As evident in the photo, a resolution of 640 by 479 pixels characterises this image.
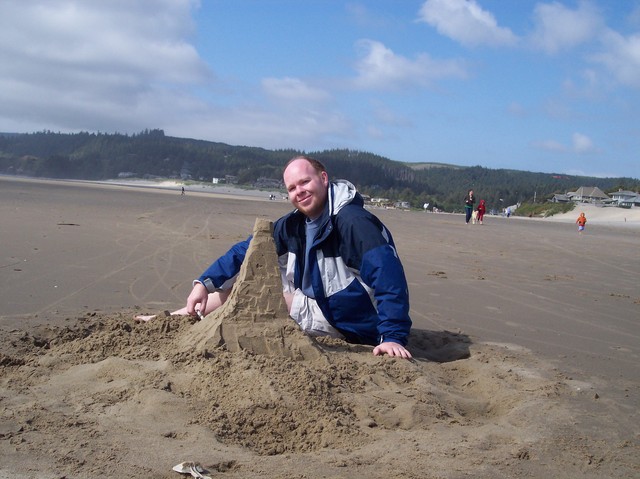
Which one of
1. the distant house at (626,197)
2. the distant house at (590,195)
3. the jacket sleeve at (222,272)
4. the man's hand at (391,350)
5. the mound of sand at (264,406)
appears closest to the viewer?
the mound of sand at (264,406)

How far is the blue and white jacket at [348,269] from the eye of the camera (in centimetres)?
428

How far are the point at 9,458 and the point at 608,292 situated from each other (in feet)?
26.1

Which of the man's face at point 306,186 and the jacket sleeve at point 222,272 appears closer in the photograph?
the man's face at point 306,186

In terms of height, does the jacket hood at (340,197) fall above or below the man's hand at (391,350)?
above

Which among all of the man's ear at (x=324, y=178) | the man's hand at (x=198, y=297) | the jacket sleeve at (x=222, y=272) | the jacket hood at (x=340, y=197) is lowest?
the man's hand at (x=198, y=297)

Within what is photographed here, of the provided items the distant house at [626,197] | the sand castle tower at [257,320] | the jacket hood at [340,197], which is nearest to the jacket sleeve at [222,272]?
the sand castle tower at [257,320]

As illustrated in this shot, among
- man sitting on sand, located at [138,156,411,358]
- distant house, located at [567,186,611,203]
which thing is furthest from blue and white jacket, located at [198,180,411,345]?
distant house, located at [567,186,611,203]

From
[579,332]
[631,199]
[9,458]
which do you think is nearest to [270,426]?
[9,458]

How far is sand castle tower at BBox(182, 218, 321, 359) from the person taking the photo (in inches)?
151

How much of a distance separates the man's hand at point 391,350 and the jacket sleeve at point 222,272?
1.29 meters

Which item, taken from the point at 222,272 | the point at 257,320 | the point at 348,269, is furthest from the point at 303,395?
the point at 222,272

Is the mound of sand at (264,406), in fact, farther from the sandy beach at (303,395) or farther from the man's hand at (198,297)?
the man's hand at (198,297)

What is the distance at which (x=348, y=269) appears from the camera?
4473mm

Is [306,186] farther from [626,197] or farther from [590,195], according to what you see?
[590,195]
